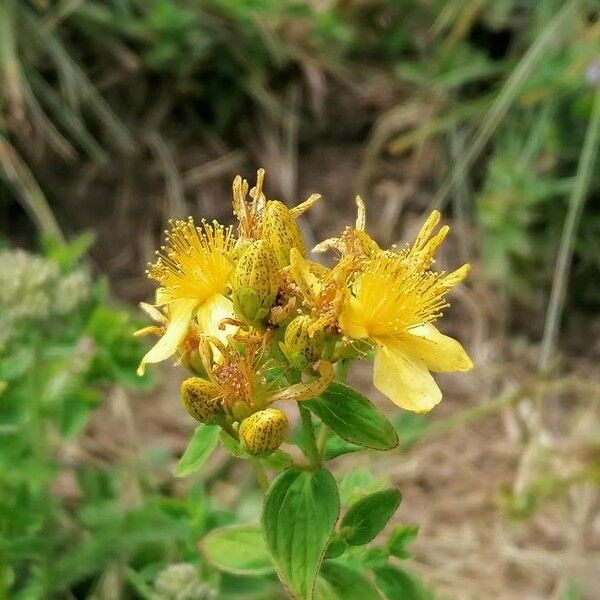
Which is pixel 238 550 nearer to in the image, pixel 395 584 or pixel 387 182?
pixel 395 584

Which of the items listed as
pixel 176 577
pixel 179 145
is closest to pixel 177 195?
pixel 179 145

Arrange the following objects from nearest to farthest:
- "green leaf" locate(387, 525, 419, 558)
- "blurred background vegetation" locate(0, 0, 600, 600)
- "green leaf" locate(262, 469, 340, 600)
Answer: "green leaf" locate(262, 469, 340, 600) < "green leaf" locate(387, 525, 419, 558) < "blurred background vegetation" locate(0, 0, 600, 600)

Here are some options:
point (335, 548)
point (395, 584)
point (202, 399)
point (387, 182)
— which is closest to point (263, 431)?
point (202, 399)

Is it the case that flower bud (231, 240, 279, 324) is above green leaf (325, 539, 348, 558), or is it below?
above

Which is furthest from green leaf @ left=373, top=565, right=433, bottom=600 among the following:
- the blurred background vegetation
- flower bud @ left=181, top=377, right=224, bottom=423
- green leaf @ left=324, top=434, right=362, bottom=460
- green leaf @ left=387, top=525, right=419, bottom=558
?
the blurred background vegetation

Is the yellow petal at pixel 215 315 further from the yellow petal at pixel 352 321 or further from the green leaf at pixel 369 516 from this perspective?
the green leaf at pixel 369 516

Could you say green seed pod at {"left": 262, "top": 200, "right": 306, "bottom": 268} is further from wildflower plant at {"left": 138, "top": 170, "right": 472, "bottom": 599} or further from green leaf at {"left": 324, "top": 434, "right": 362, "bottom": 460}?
green leaf at {"left": 324, "top": 434, "right": 362, "bottom": 460}
